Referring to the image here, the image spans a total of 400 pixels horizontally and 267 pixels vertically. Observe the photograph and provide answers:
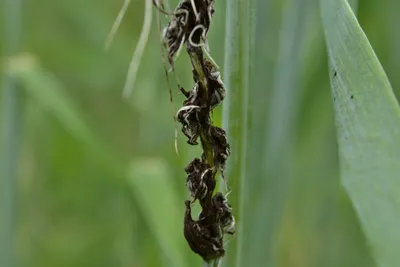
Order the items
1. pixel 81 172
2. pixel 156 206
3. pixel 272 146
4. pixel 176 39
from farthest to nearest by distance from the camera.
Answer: pixel 81 172, pixel 156 206, pixel 272 146, pixel 176 39

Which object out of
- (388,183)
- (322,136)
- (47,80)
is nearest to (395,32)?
(322,136)

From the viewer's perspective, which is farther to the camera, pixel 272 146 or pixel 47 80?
pixel 47 80

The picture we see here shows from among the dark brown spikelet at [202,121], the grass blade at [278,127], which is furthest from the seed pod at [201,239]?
the grass blade at [278,127]

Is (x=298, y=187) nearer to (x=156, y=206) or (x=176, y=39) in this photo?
(x=156, y=206)

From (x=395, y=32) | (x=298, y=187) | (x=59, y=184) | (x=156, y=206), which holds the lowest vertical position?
(x=59, y=184)

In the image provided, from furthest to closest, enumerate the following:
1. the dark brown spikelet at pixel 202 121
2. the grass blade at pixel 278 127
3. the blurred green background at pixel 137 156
Result: the blurred green background at pixel 137 156, the grass blade at pixel 278 127, the dark brown spikelet at pixel 202 121

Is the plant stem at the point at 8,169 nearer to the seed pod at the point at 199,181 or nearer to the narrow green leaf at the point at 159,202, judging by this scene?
the narrow green leaf at the point at 159,202

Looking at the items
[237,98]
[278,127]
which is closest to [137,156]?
[278,127]
